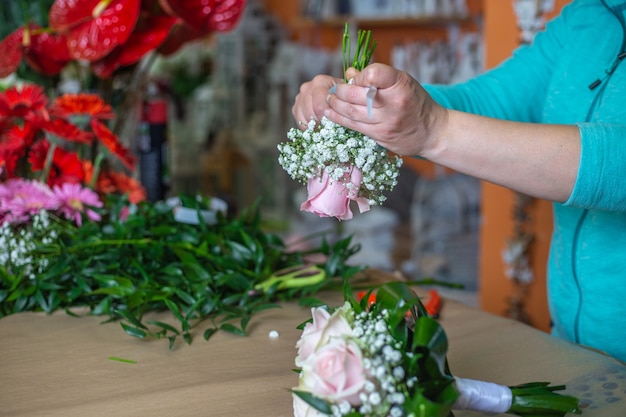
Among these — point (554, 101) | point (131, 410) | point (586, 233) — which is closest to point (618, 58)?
point (554, 101)

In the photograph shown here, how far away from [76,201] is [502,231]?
1362 millimetres

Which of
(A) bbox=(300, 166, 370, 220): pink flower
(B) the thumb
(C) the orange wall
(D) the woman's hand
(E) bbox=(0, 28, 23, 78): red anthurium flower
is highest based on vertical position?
(B) the thumb

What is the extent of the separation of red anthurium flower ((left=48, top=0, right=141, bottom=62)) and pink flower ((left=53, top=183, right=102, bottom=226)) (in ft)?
0.94

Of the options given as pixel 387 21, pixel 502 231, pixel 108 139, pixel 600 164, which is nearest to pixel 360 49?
pixel 600 164

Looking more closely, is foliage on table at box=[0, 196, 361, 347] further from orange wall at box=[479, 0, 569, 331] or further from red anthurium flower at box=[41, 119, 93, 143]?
orange wall at box=[479, 0, 569, 331]

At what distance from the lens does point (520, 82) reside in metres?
1.21

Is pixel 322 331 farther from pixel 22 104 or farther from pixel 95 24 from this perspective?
pixel 95 24

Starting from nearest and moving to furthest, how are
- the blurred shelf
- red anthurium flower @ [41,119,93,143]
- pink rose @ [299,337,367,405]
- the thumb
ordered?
pink rose @ [299,337,367,405]
the thumb
red anthurium flower @ [41,119,93,143]
the blurred shelf

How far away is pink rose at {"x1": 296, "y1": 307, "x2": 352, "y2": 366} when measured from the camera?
627mm

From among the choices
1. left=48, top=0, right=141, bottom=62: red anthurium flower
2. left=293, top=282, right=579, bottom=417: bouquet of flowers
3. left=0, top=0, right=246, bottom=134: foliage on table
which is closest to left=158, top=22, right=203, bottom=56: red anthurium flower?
left=0, top=0, right=246, bottom=134: foliage on table

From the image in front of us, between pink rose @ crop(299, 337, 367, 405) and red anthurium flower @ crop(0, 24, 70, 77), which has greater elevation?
red anthurium flower @ crop(0, 24, 70, 77)

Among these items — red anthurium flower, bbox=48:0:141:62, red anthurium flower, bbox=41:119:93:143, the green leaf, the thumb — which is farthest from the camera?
red anthurium flower, bbox=48:0:141:62

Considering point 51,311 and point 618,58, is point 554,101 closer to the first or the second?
point 618,58

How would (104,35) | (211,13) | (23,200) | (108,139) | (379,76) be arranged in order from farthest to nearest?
(211,13)
(104,35)
(108,139)
(23,200)
(379,76)
